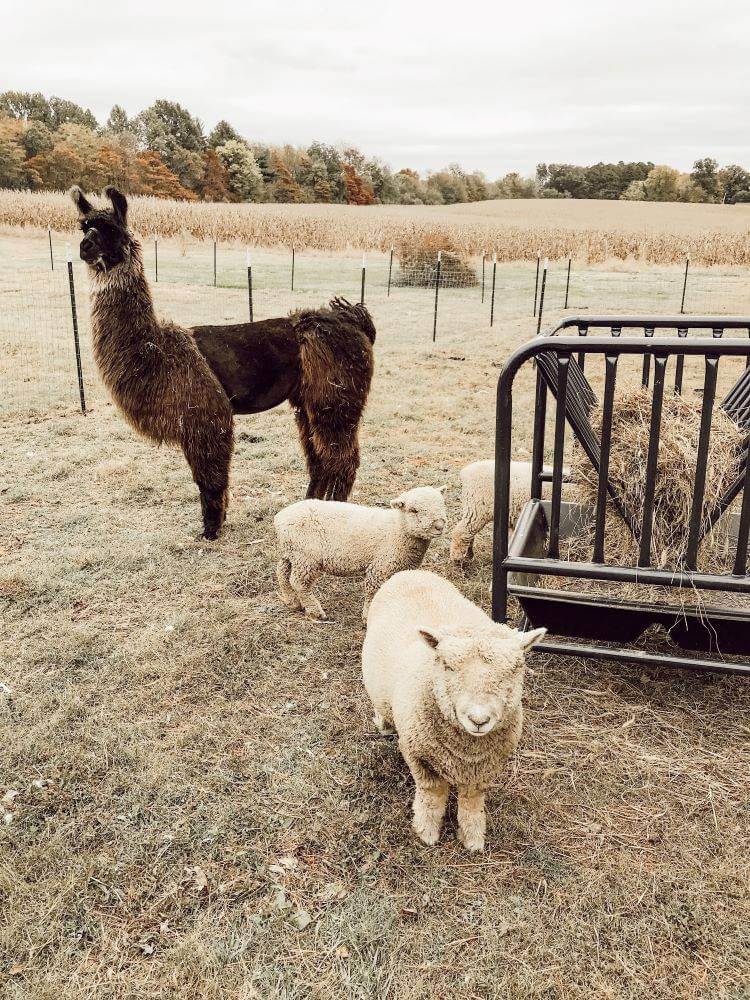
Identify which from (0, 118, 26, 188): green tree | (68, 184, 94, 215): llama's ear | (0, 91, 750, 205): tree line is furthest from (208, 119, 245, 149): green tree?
(68, 184, 94, 215): llama's ear

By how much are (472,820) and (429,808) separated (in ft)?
0.58

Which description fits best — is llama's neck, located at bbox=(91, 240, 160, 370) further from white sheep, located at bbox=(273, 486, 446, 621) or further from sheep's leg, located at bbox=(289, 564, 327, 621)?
sheep's leg, located at bbox=(289, 564, 327, 621)

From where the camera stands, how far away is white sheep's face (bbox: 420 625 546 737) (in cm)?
240

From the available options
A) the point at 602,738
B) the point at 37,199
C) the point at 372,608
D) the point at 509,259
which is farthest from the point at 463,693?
the point at 37,199

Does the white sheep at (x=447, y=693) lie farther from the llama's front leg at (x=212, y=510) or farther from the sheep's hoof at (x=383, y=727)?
the llama's front leg at (x=212, y=510)

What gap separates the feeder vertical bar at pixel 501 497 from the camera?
345 centimetres

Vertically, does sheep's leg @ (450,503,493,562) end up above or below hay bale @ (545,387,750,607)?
below

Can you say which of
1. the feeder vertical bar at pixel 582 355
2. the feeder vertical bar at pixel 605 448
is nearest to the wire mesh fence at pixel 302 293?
the feeder vertical bar at pixel 582 355

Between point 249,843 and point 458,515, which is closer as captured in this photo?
point 249,843

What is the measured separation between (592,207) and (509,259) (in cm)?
3598

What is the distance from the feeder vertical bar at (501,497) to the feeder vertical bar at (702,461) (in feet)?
2.74

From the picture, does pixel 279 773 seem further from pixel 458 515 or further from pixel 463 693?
pixel 458 515

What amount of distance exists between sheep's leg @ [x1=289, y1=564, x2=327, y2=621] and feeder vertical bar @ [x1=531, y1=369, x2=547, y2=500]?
1.46 metres

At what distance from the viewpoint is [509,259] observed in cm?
3092
